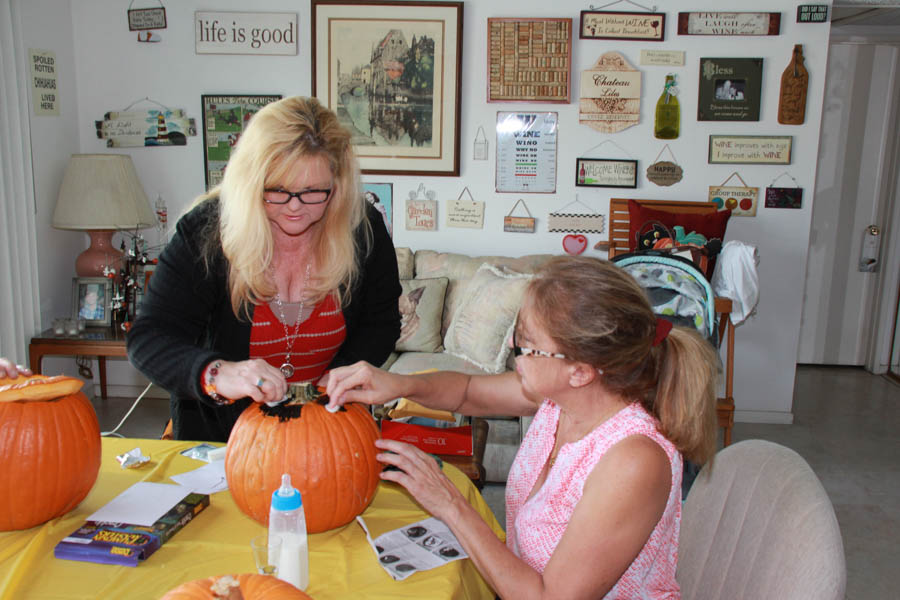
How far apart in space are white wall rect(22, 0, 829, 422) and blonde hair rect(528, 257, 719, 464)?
296 cm

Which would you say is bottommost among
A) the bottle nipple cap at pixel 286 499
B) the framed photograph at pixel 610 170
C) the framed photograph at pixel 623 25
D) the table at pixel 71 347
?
the table at pixel 71 347

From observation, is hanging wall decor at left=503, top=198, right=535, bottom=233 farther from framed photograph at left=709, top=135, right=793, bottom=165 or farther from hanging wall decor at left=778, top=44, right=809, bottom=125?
hanging wall decor at left=778, top=44, right=809, bottom=125

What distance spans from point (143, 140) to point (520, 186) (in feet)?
7.42

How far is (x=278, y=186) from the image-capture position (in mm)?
1483

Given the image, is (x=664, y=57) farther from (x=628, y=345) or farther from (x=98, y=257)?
(x=98, y=257)

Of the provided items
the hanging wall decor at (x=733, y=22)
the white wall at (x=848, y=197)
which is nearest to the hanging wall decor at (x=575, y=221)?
the hanging wall decor at (x=733, y=22)

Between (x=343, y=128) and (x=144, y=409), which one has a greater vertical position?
(x=343, y=128)

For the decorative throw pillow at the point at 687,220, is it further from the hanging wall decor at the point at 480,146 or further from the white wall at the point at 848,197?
the white wall at the point at 848,197

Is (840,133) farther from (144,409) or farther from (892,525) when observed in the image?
(144,409)

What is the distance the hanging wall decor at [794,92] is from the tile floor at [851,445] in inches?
71.0

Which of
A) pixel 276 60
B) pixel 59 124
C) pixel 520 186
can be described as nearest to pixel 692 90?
pixel 520 186

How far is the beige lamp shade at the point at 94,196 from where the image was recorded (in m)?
3.63

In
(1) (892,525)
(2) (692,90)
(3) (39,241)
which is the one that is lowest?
(1) (892,525)

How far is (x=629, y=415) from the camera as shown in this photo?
3.94 ft
